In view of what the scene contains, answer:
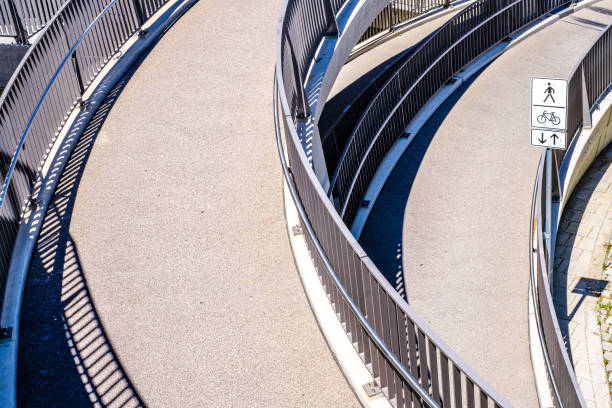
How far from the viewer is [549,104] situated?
10211mm

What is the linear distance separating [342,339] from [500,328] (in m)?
4.22

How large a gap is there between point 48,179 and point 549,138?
→ 5.98 metres

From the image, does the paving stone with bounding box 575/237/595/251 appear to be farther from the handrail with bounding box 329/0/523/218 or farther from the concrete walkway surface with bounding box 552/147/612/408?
the handrail with bounding box 329/0/523/218

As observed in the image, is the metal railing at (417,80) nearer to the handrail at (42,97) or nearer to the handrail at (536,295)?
the handrail at (536,295)

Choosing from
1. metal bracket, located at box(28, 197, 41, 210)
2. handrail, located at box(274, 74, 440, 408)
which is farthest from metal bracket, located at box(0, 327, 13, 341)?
handrail, located at box(274, 74, 440, 408)

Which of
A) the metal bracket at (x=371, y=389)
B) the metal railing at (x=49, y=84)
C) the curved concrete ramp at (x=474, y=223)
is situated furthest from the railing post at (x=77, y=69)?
the metal bracket at (x=371, y=389)

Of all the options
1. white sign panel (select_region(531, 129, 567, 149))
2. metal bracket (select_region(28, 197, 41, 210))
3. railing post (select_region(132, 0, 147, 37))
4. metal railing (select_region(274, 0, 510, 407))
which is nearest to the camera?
metal railing (select_region(274, 0, 510, 407))

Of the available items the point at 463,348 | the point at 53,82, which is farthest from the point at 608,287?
the point at 53,82

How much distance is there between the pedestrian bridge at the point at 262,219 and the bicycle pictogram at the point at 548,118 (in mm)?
1566

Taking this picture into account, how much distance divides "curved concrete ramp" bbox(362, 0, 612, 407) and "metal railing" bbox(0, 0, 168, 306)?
476cm

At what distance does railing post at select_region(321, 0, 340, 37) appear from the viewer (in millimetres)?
12237

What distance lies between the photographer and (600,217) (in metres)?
15.3

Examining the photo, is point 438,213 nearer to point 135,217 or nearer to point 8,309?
point 135,217

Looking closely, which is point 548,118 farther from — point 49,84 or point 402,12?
point 402,12
